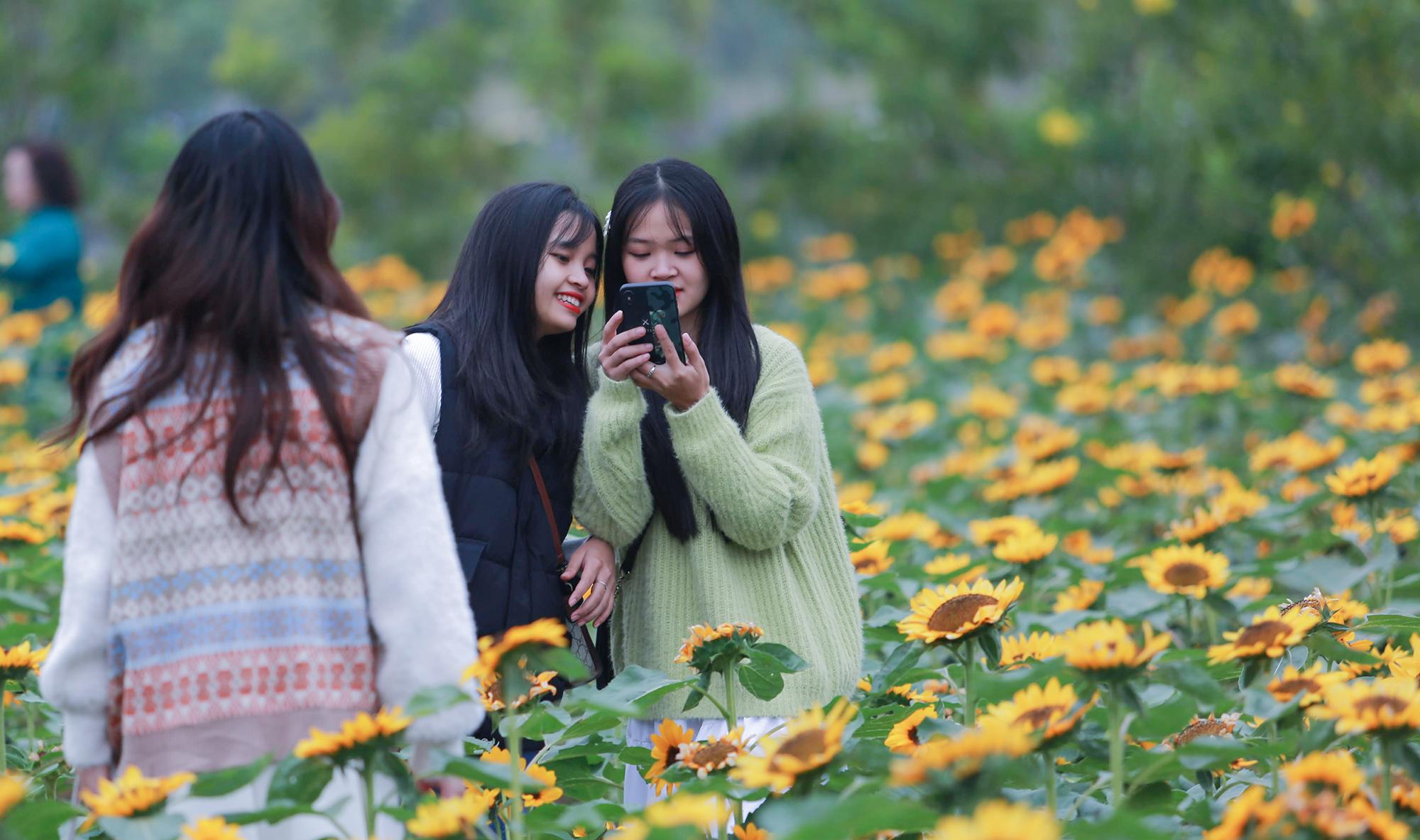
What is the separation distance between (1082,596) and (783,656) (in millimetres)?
1008

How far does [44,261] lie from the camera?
6.46 metres

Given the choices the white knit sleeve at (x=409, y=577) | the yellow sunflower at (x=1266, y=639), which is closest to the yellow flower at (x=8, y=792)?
the white knit sleeve at (x=409, y=577)

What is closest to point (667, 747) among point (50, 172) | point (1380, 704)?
point (1380, 704)

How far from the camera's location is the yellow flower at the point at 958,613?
6.53ft

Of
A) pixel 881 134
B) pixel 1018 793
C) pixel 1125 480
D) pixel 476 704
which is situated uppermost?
pixel 881 134

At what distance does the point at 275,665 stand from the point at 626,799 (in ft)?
2.81

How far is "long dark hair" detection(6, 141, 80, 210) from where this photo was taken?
20.3 ft

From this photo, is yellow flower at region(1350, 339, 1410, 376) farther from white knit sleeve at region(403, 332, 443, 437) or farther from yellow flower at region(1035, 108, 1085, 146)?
yellow flower at region(1035, 108, 1085, 146)

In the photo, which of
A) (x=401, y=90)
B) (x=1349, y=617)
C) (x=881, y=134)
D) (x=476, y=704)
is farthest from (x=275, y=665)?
(x=401, y=90)

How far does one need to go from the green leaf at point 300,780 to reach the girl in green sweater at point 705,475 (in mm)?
796

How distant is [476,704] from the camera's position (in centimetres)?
176

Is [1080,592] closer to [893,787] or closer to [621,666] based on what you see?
[621,666]

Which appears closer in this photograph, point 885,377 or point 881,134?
point 885,377

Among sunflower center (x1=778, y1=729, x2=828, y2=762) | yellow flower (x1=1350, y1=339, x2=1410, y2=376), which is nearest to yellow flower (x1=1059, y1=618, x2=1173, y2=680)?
sunflower center (x1=778, y1=729, x2=828, y2=762)
